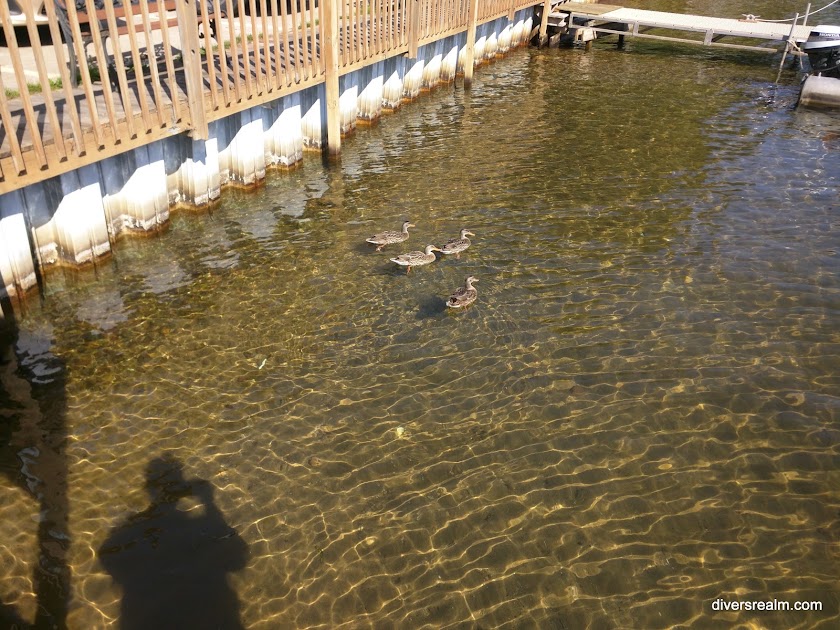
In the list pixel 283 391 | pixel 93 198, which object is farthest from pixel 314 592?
pixel 93 198

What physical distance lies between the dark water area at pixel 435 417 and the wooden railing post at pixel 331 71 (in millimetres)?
1405

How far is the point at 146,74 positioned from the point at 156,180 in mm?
3238

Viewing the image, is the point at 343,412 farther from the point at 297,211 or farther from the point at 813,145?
the point at 813,145

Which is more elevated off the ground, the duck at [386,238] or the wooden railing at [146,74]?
the wooden railing at [146,74]

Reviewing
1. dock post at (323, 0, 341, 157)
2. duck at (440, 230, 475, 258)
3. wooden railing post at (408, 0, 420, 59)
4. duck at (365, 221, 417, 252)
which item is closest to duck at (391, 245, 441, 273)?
duck at (440, 230, 475, 258)

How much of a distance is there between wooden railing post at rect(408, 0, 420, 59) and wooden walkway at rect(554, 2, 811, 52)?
1464cm

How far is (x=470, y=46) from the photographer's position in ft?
81.3

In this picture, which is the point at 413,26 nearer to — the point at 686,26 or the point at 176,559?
the point at 176,559

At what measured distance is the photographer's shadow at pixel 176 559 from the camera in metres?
7.14

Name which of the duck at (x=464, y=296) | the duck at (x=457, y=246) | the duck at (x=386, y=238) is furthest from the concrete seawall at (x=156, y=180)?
the duck at (x=464, y=296)

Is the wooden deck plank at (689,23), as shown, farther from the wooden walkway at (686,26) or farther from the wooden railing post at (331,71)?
the wooden railing post at (331,71)

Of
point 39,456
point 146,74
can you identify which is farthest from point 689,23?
point 39,456

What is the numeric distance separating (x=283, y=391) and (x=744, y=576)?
6.53 meters

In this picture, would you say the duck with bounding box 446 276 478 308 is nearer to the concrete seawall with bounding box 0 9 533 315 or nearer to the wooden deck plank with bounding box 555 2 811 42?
Result: the concrete seawall with bounding box 0 9 533 315
